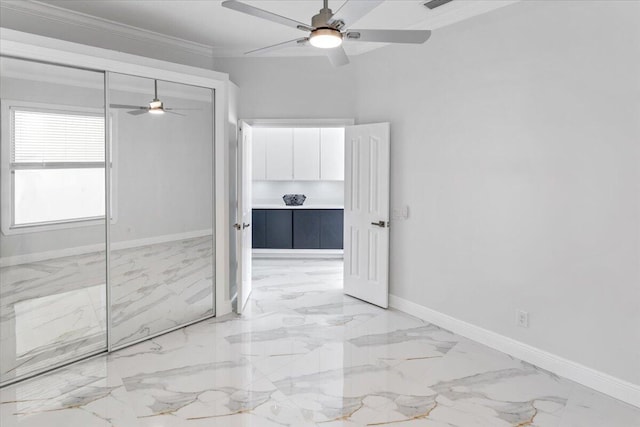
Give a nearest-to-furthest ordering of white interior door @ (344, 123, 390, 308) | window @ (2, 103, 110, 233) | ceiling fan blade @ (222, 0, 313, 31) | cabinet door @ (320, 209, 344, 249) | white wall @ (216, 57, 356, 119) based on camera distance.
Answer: ceiling fan blade @ (222, 0, 313, 31) → window @ (2, 103, 110, 233) → white interior door @ (344, 123, 390, 308) → white wall @ (216, 57, 356, 119) → cabinet door @ (320, 209, 344, 249)

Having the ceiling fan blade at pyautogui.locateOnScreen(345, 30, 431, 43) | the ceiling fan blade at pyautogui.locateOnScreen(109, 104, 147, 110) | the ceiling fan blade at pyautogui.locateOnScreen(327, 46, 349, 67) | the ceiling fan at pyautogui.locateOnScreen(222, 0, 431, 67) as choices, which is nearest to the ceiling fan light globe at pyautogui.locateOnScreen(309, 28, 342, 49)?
the ceiling fan at pyautogui.locateOnScreen(222, 0, 431, 67)

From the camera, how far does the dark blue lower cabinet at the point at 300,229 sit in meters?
7.37

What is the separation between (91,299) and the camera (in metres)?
3.43

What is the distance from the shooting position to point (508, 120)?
11.4ft

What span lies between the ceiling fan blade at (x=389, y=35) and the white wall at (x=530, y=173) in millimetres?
1228

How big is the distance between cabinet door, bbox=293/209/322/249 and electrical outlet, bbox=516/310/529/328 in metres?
4.22

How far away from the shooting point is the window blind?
2.98m

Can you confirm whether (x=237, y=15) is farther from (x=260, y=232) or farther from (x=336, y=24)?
(x=260, y=232)

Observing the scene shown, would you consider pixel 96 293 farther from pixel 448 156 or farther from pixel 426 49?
pixel 426 49

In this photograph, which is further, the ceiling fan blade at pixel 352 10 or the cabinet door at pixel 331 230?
the cabinet door at pixel 331 230

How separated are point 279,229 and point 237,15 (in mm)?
3981

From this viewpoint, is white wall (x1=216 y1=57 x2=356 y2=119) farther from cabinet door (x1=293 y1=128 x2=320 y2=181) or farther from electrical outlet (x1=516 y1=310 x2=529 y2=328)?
electrical outlet (x1=516 y1=310 x2=529 y2=328)

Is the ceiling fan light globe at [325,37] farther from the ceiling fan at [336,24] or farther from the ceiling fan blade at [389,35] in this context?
the ceiling fan blade at [389,35]

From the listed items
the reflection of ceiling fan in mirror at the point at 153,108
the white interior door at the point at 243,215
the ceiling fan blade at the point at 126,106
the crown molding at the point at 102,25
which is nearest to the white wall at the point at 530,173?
the white interior door at the point at 243,215
